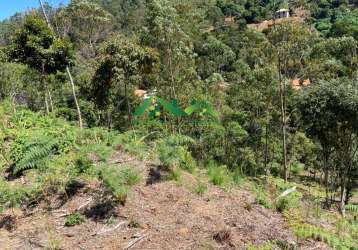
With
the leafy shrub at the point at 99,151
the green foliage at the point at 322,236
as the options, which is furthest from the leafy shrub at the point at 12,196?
the green foliage at the point at 322,236

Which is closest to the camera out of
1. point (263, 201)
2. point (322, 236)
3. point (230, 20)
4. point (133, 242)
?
point (133, 242)

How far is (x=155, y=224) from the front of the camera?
5203 millimetres

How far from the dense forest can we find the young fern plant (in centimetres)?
2

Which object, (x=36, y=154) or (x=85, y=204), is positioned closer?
(x=85, y=204)

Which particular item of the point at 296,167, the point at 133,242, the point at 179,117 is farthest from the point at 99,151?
the point at 296,167

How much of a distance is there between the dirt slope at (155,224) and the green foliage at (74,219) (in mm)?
56

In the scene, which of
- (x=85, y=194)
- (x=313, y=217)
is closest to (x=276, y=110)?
(x=313, y=217)

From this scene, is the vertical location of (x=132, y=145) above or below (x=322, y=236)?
above

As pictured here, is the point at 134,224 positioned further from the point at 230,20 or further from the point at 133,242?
the point at 230,20

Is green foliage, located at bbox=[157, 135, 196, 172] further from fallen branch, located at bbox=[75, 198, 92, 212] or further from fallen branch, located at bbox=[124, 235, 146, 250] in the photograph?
fallen branch, located at bbox=[124, 235, 146, 250]

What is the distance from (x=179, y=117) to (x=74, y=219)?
12.3m

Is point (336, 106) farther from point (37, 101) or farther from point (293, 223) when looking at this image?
A: point (37, 101)

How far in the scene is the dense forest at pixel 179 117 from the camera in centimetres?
591

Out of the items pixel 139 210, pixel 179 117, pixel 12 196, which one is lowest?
pixel 179 117
